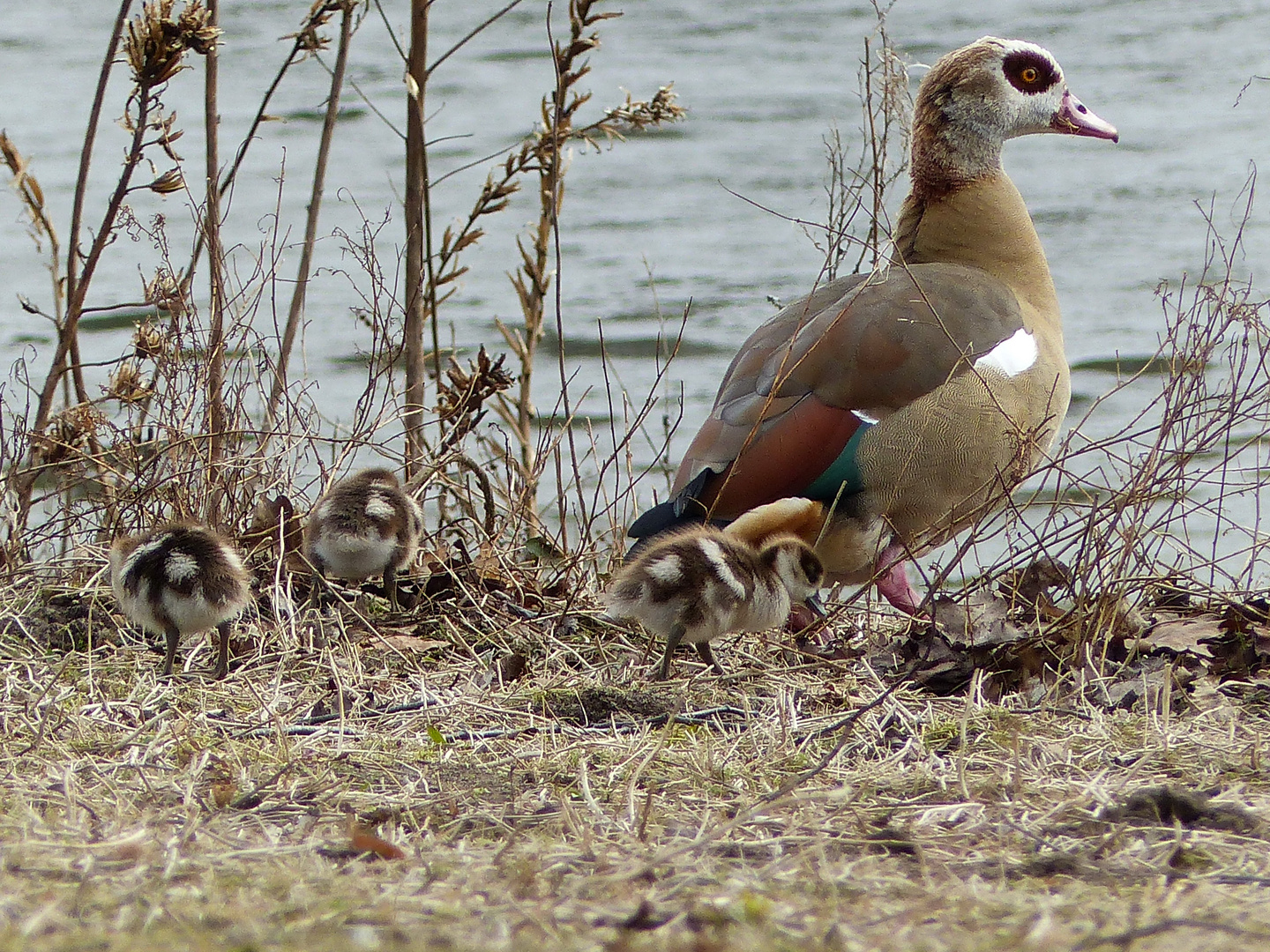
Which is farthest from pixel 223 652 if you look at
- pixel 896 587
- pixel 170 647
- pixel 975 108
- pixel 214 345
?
pixel 975 108

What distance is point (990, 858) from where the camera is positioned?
2.85 m

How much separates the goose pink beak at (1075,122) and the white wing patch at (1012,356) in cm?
119

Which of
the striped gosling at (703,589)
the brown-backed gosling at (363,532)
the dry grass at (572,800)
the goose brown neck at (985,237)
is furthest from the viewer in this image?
the goose brown neck at (985,237)

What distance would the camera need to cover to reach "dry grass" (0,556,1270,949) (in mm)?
2420

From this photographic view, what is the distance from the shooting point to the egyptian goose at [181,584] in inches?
161

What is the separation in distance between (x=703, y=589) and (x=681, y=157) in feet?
30.4

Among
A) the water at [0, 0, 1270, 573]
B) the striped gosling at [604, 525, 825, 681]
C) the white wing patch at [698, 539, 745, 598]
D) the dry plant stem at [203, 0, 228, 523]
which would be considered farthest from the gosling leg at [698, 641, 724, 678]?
the water at [0, 0, 1270, 573]

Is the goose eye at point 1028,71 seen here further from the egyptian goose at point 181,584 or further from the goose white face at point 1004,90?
the egyptian goose at point 181,584

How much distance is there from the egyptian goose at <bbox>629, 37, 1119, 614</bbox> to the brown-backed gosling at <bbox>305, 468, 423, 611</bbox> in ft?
2.21

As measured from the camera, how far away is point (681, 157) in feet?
42.4

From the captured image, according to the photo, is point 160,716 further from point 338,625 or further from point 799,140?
point 799,140

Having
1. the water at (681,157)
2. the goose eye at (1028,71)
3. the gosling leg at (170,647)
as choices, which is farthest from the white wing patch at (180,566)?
the water at (681,157)

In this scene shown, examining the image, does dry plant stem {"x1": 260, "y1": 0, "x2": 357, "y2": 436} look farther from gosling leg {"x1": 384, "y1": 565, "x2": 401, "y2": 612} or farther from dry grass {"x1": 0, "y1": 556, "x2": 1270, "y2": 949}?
dry grass {"x1": 0, "y1": 556, "x2": 1270, "y2": 949}

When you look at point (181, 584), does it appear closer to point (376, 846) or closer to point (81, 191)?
point (376, 846)
